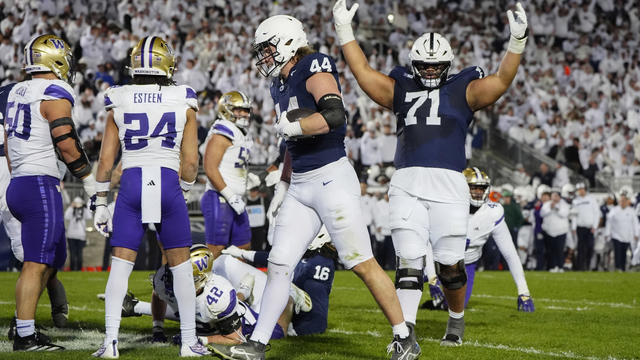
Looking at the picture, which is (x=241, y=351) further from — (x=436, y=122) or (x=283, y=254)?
(x=436, y=122)

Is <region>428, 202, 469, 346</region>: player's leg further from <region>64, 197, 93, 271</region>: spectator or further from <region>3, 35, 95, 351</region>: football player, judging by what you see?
<region>64, 197, 93, 271</region>: spectator

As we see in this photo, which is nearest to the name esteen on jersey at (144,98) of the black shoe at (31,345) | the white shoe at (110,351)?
the white shoe at (110,351)

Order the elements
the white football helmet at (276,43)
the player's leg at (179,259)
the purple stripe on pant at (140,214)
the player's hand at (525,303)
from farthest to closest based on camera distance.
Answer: the player's hand at (525,303)
the player's leg at (179,259)
the purple stripe on pant at (140,214)
the white football helmet at (276,43)

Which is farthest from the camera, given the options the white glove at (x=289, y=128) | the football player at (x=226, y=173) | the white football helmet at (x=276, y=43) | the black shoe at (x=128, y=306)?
the football player at (x=226, y=173)

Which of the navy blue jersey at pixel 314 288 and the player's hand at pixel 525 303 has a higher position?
the navy blue jersey at pixel 314 288

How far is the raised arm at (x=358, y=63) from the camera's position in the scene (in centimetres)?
535

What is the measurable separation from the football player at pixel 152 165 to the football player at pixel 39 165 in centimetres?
34

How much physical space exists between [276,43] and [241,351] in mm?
1782

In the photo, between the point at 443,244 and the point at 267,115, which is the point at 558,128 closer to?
the point at 267,115

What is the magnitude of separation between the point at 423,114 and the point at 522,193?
14798 millimetres

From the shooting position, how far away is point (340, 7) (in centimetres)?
533

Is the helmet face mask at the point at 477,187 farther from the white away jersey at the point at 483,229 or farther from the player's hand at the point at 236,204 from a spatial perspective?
the player's hand at the point at 236,204

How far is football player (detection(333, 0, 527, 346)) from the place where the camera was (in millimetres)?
5660

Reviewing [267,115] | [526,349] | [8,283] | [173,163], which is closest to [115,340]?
[173,163]
